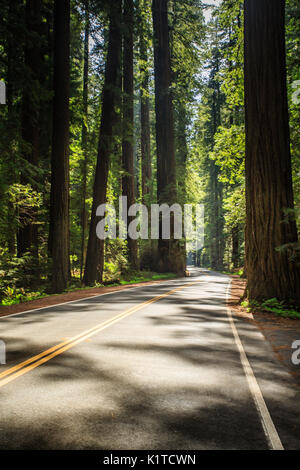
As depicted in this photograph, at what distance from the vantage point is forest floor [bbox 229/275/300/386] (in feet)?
17.8

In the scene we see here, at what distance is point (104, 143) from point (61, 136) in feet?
11.1

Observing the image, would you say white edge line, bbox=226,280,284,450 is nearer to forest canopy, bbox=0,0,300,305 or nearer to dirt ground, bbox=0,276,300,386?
dirt ground, bbox=0,276,300,386

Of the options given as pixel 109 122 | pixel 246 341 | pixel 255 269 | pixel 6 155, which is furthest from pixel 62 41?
pixel 246 341

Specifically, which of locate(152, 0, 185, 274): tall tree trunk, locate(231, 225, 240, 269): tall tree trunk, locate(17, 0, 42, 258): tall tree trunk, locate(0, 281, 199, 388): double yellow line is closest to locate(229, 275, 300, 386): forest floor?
locate(0, 281, 199, 388): double yellow line

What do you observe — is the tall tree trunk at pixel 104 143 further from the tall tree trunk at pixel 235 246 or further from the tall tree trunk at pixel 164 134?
the tall tree trunk at pixel 235 246

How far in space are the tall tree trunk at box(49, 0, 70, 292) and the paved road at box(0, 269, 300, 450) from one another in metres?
9.62

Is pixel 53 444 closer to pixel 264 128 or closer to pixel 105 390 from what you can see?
pixel 105 390

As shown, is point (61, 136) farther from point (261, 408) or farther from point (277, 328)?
point (261, 408)

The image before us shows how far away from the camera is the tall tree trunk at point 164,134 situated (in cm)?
2906

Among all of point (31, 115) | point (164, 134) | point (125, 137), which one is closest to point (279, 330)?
point (31, 115)

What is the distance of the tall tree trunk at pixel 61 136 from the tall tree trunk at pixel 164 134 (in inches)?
509

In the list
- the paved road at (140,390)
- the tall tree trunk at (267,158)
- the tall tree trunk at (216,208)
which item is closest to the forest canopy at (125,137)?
the tall tree trunk at (267,158)
